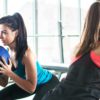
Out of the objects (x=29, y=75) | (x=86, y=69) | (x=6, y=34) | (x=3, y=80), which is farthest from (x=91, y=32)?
(x=3, y=80)

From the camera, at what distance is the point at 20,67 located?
2.27 metres

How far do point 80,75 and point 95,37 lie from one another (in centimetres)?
21

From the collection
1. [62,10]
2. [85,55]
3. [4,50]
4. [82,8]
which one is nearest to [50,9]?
[62,10]

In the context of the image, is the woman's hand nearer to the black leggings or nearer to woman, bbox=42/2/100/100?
the black leggings

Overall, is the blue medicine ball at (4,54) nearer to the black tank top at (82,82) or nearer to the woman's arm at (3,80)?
the woman's arm at (3,80)

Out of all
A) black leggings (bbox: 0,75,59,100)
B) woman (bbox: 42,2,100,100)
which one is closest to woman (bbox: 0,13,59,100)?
black leggings (bbox: 0,75,59,100)

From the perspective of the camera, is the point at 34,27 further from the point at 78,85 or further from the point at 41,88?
the point at 78,85

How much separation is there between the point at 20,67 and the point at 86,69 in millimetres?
815

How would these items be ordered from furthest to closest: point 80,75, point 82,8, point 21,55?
point 82,8, point 21,55, point 80,75

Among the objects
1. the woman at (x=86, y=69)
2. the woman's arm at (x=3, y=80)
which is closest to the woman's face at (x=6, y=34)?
the woman's arm at (x=3, y=80)

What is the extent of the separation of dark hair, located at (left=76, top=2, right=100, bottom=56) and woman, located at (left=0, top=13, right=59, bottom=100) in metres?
0.58

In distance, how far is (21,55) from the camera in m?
2.19

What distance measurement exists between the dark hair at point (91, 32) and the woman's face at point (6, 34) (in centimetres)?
70

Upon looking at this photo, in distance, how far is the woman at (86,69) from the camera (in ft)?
5.09
